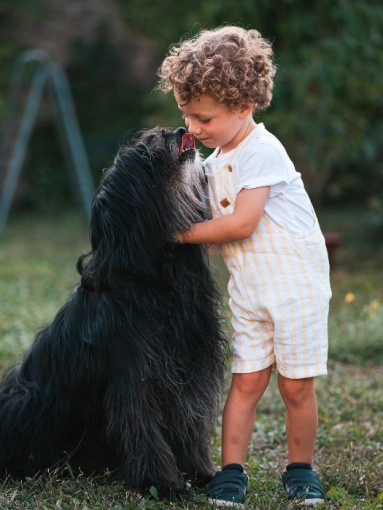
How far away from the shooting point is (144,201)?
235 cm

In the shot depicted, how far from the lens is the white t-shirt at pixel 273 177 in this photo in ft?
7.86

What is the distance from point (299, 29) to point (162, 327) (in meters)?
5.95

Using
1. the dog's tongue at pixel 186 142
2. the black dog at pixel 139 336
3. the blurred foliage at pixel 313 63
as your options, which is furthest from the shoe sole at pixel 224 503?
the blurred foliage at pixel 313 63

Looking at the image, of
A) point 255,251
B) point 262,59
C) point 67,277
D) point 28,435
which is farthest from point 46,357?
point 67,277

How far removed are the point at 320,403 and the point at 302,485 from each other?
4.12 ft

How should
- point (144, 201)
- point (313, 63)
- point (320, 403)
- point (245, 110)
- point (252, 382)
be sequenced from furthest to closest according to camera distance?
point (313, 63), point (320, 403), point (252, 382), point (245, 110), point (144, 201)

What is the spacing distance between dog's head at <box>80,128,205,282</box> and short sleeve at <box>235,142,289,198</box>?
166 millimetres

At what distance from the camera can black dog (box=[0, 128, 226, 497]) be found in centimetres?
236

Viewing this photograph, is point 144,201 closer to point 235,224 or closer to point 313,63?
point 235,224

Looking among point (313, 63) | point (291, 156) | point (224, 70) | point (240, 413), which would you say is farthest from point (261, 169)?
point (291, 156)

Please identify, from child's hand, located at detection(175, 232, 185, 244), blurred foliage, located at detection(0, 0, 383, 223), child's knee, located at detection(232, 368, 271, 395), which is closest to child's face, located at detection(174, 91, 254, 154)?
child's hand, located at detection(175, 232, 185, 244)

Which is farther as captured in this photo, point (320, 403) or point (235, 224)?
point (320, 403)

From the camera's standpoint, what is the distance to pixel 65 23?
13.1 m

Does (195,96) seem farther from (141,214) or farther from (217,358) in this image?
(217,358)
